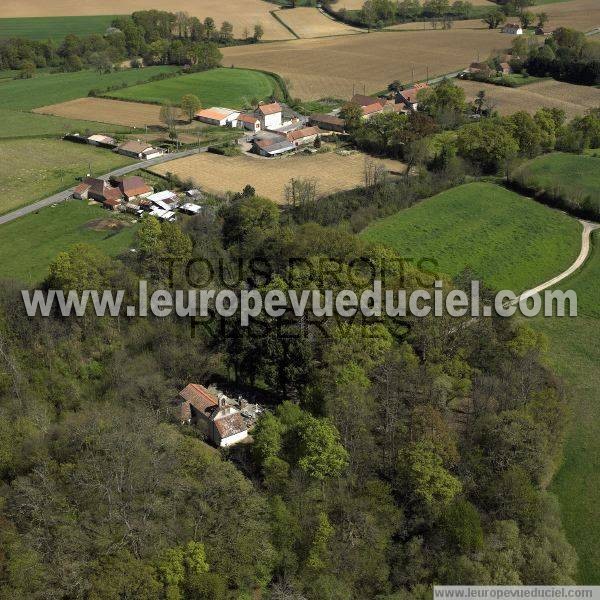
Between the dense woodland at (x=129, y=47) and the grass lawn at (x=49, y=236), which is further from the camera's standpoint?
the dense woodland at (x=129, y=47)

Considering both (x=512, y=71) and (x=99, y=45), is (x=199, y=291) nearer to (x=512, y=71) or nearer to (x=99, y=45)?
(x=512, y=71)

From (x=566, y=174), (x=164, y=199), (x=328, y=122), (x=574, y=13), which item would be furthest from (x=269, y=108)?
(x=574, y=13)

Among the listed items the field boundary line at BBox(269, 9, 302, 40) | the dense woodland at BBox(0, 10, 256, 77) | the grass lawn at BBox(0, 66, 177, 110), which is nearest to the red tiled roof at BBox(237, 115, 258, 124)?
the grass lawn at BBox(0, 66, 177, 110)

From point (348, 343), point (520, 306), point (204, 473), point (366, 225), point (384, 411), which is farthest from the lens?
point (366, 225)

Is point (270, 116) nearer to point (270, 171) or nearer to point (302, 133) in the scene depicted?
point (302, 133)

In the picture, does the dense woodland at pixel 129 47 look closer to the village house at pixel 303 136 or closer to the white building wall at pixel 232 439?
the village house at pixel 303 136

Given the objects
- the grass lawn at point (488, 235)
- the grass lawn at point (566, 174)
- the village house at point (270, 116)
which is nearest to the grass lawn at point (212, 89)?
the village house at point (270, 116)

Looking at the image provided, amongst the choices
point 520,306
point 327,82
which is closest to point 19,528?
point 520,306
